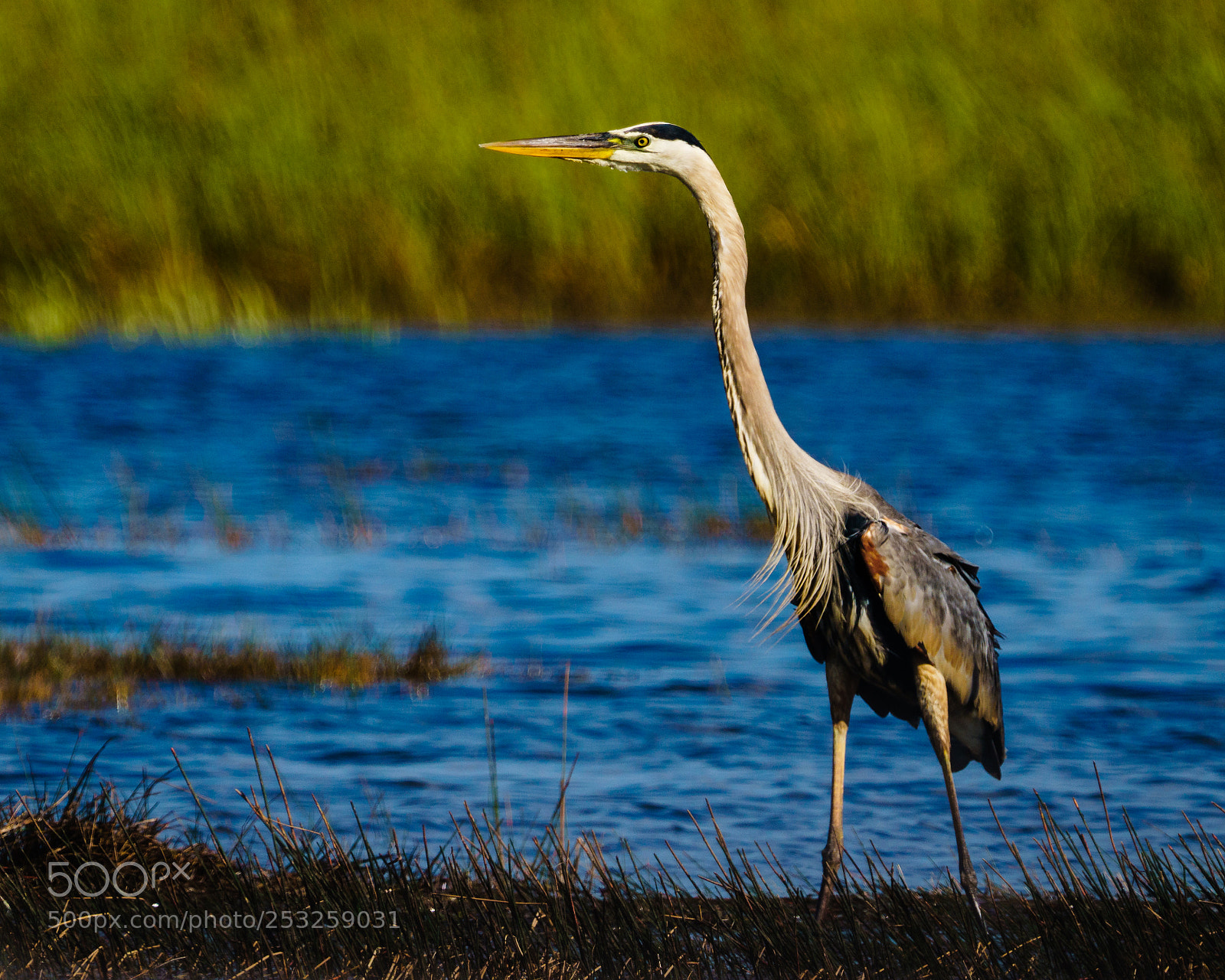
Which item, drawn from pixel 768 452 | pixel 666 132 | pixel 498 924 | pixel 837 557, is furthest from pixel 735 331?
pixel 498 924

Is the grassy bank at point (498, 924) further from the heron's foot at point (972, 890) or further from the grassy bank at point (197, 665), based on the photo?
the grassy bank at point (197, 665)

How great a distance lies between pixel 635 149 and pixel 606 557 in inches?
178

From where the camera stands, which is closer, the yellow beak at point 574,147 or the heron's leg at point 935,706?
the heron's leg at point 935,706

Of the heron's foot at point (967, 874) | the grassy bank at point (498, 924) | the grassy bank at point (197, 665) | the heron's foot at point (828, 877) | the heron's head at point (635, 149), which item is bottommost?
the grassy bank at point (197, 665)

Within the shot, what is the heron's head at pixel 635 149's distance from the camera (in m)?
4.70

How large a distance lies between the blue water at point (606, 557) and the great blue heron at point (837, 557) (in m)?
0.54

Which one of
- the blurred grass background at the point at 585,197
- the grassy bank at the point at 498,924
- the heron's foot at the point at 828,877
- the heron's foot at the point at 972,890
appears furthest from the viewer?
the blurred grass background at the point at 585,197

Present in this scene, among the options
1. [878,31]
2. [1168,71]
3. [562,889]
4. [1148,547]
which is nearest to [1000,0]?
[878,31]

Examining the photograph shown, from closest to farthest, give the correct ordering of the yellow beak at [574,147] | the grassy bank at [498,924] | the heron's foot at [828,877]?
1. the grassy bank at [498,924]
2. the heron's foot at [828,877]
3. the yellow beak at [574,147]

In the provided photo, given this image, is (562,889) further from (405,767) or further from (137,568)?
(137,568)

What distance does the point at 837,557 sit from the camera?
482cm

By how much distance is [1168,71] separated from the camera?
1730 cm

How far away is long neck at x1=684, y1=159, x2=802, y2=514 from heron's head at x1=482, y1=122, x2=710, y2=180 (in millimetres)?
49

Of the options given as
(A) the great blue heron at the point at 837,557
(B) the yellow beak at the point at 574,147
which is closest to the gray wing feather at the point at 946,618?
(A) the great blue heron at the point at 837,557
